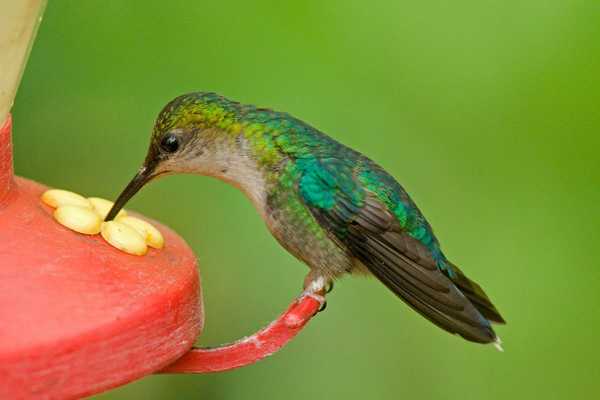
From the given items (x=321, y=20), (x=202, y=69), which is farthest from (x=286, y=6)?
(x=202, y=69)

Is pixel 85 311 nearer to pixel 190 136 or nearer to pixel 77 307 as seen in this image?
pixel 77 307

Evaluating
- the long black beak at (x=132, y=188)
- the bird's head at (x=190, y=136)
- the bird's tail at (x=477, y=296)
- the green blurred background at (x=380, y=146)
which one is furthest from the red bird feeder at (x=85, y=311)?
the green blurred background at (x=380, y=146)

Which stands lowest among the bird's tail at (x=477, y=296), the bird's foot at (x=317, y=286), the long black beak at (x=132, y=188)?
the bird's foot at (x=317, y=286)

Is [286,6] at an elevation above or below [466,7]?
below

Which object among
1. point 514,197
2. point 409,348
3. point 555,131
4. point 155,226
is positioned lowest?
point 409,348

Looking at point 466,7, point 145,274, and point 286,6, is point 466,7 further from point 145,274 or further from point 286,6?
point 145,274

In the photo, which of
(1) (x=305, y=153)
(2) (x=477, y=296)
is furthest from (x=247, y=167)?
(2) (x=477, y=296)

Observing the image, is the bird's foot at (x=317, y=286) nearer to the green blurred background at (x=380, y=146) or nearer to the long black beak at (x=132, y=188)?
the green blurred background at (x=380, y=146)
